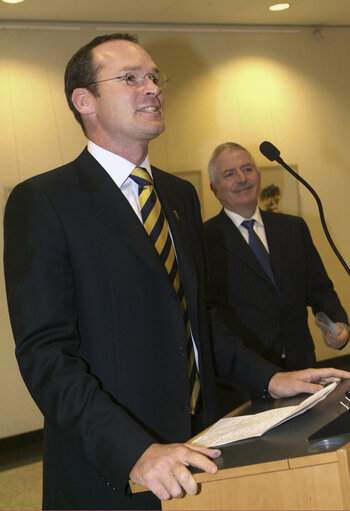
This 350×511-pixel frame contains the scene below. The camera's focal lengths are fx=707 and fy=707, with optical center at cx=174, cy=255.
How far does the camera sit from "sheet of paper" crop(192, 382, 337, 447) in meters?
1.47

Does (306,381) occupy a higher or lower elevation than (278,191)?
lower

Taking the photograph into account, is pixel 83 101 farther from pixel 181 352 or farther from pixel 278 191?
pixel 278 191

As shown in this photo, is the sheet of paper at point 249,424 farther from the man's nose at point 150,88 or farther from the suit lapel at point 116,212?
the man's nose at point 150,88

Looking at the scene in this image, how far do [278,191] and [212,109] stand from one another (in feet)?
3.49

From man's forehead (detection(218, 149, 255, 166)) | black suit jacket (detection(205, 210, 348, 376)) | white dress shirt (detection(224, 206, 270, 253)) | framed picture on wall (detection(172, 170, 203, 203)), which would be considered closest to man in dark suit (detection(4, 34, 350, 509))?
black suit jacket (detection(205, 210, 348, 376))

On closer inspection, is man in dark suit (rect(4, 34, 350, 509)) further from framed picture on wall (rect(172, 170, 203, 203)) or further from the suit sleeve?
framed picture on wall (rect(172, 170, 203, 203))

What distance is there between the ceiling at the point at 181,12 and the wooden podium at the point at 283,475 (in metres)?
4.48

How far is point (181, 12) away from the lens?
601cm

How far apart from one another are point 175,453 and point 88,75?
1230 mm

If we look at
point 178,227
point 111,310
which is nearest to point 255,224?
point 178,227

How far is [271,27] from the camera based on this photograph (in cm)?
695

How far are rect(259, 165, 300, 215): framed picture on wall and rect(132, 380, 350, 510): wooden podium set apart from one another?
18.2 feet

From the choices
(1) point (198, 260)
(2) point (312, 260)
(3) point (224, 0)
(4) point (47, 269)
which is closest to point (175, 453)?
(4) point (47, 269)

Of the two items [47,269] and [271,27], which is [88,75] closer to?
[47,269]
